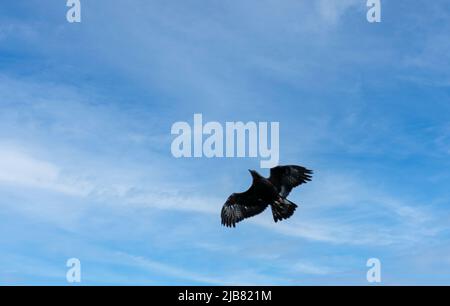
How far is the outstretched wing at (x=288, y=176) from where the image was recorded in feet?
84.1

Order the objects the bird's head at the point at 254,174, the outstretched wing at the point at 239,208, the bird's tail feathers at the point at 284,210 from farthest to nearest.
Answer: the outstretched wing at the point at 239,208 < the bird's tail feathers at the point at 284,210 < the bird's head at the point at 254,174

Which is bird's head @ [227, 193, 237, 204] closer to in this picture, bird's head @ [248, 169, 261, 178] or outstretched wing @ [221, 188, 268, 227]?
outstretched wing @ [221, 188, 268, 227]

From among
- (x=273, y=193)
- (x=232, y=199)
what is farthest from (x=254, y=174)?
(x=232, y=199)

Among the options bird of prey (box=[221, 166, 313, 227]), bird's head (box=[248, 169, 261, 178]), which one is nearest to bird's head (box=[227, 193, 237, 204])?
bird of prey (box=[221, 166, 313, 227])

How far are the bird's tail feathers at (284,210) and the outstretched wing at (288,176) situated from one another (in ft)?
1.16

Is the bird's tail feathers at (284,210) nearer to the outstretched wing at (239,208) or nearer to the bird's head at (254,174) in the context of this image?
the outstretched wing at (239,208)

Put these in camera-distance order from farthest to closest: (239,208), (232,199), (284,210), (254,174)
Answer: (239,208)
(232,199)
(284,210)
(254,174)

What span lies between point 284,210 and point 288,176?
1.59 m

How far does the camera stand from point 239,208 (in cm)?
2694

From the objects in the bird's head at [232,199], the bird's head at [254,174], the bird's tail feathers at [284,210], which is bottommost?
the bird's tail feathers at [284,210]

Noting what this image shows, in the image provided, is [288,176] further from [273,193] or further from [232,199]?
[232,199]

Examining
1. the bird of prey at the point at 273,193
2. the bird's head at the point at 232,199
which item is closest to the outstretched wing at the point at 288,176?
the bird of prey at the point at 273,193
